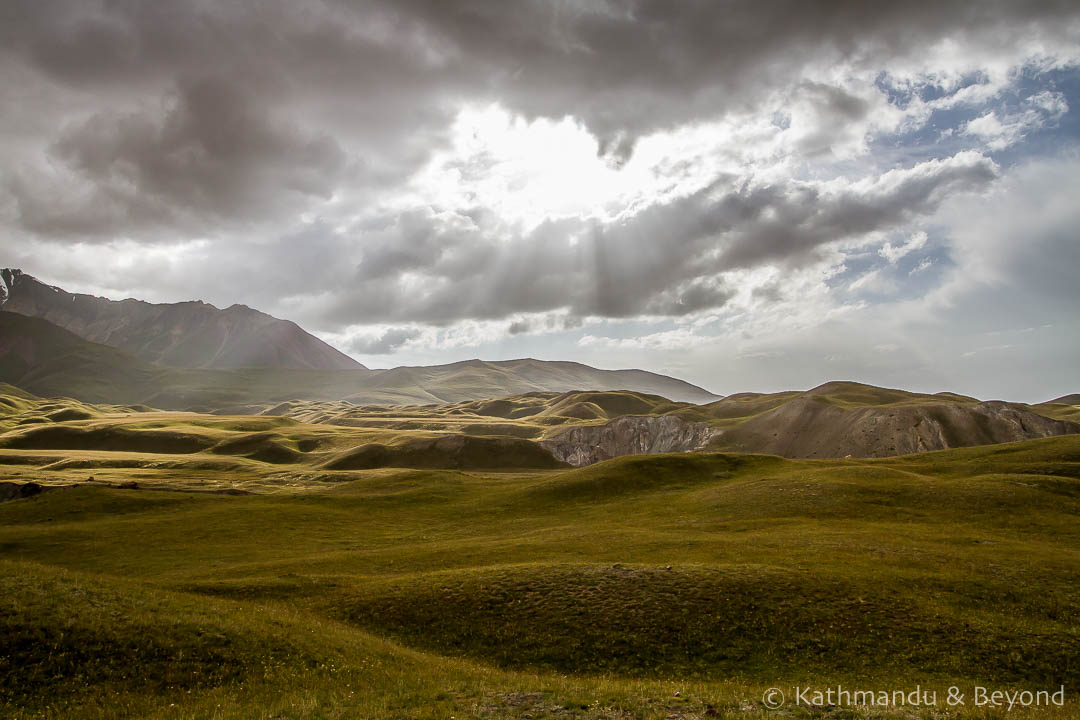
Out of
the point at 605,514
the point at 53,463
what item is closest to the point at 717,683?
the point at 605,514

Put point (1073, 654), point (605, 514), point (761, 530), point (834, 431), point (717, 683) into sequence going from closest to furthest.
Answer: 1. point (717, 683)
2. point (1073, 654)
3. point (761, 530)
4. point (605, 514)
5. point (834, 431)

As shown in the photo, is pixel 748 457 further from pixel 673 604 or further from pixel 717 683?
pixel 717 683

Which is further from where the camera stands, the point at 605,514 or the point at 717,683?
the point at 605,514

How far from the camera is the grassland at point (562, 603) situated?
19938 mm

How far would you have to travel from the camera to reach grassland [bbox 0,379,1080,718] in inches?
785

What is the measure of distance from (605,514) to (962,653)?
1737 inches

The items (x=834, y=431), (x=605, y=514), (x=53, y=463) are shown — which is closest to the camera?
(x=605, y=514)

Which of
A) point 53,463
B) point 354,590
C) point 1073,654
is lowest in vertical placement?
point 53,463

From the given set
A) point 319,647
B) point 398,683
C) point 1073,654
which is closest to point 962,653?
point 1073,654

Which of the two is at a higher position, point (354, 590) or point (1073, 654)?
point (1073, 654)

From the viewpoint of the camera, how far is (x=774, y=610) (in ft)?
99.6

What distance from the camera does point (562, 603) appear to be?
105ft

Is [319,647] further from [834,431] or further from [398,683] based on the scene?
[834,431]

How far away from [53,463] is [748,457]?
591 ft
